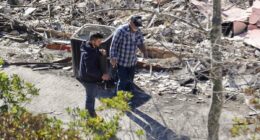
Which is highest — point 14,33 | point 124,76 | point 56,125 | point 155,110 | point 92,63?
point 14,33

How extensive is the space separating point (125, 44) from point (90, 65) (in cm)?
84

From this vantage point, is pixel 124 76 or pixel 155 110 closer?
pixel 124 76

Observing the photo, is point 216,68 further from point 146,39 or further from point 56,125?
point 146,39

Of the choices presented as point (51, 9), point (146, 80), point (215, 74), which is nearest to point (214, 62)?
point (215, 74)

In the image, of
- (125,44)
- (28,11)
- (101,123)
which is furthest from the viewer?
(28,11)

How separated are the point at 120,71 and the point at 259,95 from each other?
3.72 metres

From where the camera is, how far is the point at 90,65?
818 cm

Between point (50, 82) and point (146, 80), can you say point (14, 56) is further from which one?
point (146, 80)

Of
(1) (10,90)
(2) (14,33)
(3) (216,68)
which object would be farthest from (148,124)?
(2) (14,33)

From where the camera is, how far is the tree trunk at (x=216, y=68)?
542cm

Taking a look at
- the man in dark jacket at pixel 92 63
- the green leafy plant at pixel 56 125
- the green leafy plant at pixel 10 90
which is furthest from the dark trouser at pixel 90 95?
the green leafy plant at pixel 56 125

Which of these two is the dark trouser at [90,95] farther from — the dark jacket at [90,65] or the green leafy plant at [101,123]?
the green leafy plant at [101,123]

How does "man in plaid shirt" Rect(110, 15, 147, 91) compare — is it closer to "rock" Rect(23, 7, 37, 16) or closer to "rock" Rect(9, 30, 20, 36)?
"rock" Rect(9, 30, 20, 36)

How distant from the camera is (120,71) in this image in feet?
29.5
